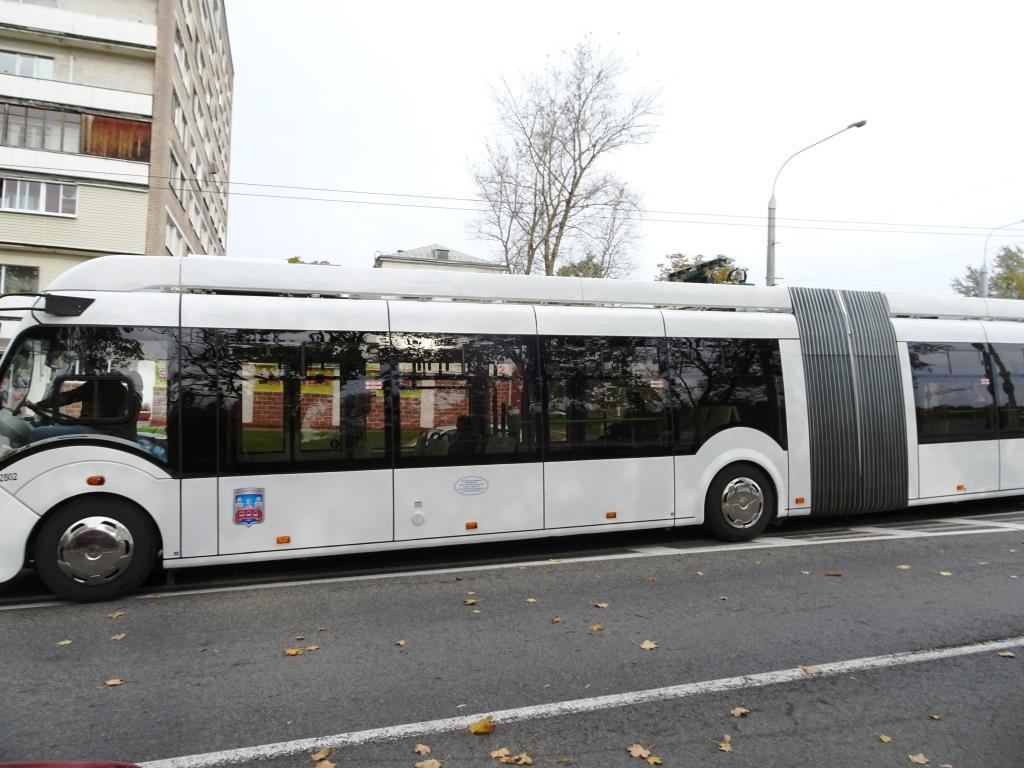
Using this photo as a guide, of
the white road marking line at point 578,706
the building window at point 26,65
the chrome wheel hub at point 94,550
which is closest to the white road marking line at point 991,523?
the white road marking line at point 578,706

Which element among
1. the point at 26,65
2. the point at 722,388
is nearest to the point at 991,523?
the point at 722,388

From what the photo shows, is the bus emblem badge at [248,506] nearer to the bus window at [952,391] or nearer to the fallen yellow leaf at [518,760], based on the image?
the fallen yellow leaf at [518,760]

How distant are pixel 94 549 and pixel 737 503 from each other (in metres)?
6.74

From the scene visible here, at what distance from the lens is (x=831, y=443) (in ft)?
27.4

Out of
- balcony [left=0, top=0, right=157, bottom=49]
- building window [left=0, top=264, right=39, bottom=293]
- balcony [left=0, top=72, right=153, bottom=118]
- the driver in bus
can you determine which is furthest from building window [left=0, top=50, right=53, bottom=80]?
the driver in bus

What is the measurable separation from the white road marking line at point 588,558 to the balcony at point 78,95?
2629cm

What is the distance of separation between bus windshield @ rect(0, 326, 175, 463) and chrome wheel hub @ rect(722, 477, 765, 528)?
6154 mm

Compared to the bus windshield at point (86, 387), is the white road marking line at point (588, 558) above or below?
below

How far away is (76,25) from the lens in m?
25.1

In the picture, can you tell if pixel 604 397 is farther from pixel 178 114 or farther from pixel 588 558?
pixel 178 114

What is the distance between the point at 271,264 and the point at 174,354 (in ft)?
4.20

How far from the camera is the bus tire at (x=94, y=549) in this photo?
561cm

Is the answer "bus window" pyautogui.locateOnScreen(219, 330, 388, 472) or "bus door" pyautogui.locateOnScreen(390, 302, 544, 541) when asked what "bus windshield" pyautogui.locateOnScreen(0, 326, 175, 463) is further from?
"bus door" pyautogui.locateOnScreen(390, 302, 544, 541)

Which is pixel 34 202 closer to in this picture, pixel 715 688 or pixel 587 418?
pixel 587 418
